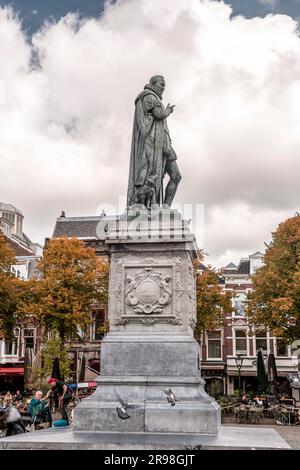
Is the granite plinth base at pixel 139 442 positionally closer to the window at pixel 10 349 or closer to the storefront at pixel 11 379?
the storefront at pixel 11 379

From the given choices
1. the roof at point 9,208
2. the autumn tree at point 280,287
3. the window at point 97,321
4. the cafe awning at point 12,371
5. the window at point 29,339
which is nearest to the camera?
the autumn tree at point 280,287

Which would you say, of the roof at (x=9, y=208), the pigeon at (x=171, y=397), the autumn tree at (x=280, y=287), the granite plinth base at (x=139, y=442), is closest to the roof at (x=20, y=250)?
the roof at (x=9, y=208)

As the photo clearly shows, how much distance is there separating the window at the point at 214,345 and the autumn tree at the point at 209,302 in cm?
925

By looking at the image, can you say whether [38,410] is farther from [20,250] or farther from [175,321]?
[20,250]

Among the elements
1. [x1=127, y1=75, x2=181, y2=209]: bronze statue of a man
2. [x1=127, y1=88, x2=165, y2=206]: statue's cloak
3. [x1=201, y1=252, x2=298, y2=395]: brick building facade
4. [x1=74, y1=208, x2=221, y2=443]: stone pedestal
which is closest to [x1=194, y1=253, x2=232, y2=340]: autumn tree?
[x1=201, y1=252, x2=298, y2=395]: brick building facade

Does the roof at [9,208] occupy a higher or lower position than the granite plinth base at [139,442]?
higher

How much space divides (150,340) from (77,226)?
43.4m

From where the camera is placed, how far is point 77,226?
53031 mm

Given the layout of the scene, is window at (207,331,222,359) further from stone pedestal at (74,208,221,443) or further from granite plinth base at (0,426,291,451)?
granite plinth base at (0,426,291,451)

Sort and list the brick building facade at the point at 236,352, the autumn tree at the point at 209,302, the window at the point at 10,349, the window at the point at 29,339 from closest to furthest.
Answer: the autumn tree at the point at 209,302, the brick building facade at the point at 236,352, the window at the point at 10,349, the window at the point at 29,339

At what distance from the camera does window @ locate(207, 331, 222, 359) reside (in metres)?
45.7

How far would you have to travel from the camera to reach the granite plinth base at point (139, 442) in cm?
796
